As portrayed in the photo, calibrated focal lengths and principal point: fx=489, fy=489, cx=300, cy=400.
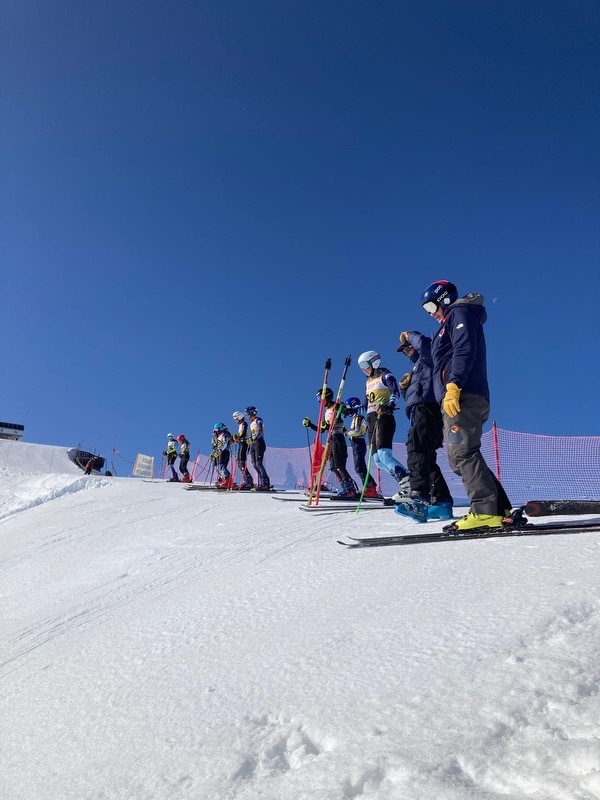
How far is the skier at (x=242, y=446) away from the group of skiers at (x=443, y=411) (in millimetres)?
7318

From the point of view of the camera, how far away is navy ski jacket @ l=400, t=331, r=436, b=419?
17.9 ft

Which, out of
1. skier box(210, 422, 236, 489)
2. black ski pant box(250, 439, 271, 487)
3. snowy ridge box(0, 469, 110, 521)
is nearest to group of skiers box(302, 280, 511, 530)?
black ski pant box(250, 439, 271, 487)

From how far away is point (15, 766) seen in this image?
4.82 feet

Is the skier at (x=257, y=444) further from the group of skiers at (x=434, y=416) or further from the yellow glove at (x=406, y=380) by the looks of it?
the yellow glove at (x=406, y=380)

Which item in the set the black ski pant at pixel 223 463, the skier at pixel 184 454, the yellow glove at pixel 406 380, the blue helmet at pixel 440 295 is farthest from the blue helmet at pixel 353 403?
the skier at pixel 184 454

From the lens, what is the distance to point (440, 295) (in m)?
4.34

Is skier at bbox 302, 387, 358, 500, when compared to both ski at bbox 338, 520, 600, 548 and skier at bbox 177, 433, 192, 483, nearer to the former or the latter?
ski at bbox 338, 520, 600, 548

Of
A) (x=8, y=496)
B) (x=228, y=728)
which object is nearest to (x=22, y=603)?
(x=228, y=728)

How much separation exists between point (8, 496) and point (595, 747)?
12136mm

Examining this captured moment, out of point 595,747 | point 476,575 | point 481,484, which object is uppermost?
point 481,484

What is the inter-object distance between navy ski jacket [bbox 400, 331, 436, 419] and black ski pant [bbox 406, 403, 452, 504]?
0.38 ft

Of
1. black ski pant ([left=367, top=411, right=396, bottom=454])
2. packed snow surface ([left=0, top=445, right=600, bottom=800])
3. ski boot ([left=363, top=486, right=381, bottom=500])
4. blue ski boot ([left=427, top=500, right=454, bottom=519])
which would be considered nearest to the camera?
packed snow surface ([left=0, top=445, right=600, bottom=800])

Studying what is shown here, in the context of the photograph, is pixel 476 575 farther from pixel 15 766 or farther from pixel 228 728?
pixel 15 766

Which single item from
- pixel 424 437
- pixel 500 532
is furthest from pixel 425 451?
pixel 500 532
